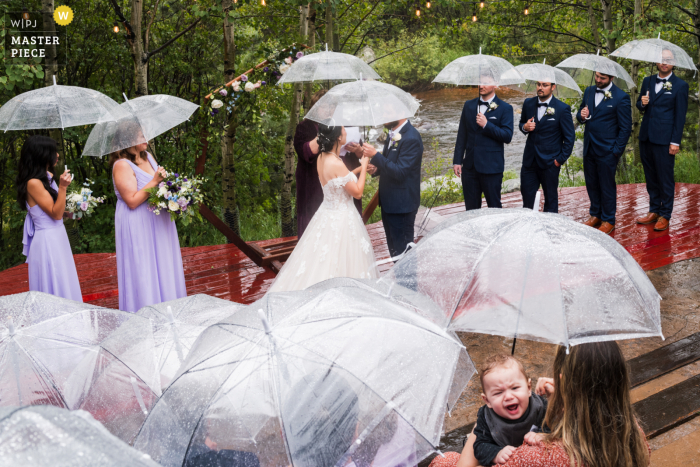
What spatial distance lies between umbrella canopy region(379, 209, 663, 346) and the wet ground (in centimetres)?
96

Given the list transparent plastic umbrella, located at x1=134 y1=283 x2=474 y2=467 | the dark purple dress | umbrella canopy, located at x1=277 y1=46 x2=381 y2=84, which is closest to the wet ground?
transparent plastic umbrella, located at x1=134 y1=283 x2=474 y2=467

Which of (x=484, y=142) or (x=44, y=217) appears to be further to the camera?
(x=484, y=142)

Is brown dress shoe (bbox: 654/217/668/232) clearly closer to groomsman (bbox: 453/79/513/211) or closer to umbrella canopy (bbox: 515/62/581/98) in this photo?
umbrella canopy (bbox: 515/62/581/98)

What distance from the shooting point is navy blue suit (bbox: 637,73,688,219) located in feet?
20.7

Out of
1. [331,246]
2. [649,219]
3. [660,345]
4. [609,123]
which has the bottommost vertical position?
[660,345]

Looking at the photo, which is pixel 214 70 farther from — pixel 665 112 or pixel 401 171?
pixel 665 112

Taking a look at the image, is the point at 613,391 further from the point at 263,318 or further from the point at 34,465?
the point at 34,465

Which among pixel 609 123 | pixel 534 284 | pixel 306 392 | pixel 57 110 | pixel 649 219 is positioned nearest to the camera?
pixel 306 392

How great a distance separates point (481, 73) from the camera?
568cm

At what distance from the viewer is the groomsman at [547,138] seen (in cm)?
614

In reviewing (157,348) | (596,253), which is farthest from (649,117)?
(157,348)

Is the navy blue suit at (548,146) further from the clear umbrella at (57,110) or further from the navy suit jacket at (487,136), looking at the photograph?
the clear umbrella at (57,110)

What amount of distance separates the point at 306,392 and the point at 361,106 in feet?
9.37

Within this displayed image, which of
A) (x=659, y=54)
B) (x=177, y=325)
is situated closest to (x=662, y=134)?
(x=659, y=54)
